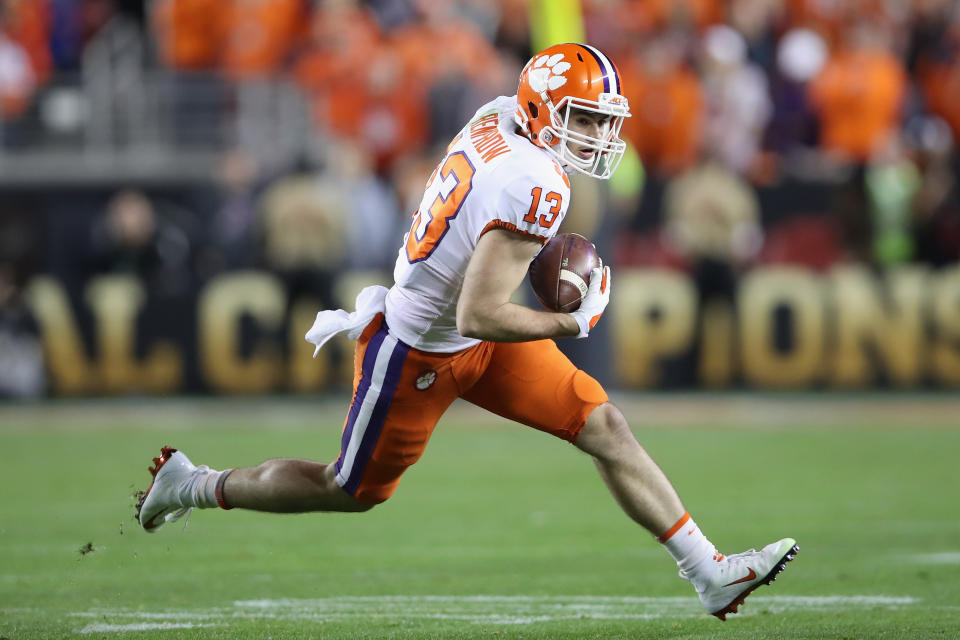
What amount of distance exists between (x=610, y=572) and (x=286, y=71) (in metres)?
9.16

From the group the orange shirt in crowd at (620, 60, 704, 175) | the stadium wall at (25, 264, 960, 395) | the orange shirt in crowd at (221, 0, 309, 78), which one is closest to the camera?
the stadium wall at (25, 264, 960, 395)

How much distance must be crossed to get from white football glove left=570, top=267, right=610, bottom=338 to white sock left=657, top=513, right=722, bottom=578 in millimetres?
700

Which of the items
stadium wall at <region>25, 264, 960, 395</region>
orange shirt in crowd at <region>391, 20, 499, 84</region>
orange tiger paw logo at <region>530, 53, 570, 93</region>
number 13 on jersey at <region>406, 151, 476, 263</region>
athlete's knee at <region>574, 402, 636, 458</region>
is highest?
orange shirt in crowd at <region>391, 20, 499, 84</region>

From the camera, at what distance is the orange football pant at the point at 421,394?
4.88 metres

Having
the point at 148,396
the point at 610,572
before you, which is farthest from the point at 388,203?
the point at 610,572

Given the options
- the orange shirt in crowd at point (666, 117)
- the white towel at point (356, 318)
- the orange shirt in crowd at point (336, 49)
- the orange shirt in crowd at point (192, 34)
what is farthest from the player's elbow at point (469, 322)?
the orange shirt in crowd at point (192, 34)

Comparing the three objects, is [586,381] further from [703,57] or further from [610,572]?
[703,57]

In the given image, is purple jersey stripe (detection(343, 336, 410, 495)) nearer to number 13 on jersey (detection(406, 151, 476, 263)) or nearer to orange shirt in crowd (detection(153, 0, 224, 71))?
number 13 on jersey (detection(406, 151, 476, 263))

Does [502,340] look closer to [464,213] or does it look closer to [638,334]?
[464,213]

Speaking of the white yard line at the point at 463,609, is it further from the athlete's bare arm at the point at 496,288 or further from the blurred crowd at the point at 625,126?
the blurred crowd at the point at 625,126

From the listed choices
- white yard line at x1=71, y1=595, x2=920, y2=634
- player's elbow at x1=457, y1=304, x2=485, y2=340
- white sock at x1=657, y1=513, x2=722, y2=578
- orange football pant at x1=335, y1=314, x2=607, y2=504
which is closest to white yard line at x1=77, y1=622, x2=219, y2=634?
white yard line at x1=71, y1=595, x2=920, y2=634

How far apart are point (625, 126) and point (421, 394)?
27.6 ft

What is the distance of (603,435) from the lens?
4.87 metres

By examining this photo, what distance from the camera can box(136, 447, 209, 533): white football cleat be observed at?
526 centimetres
